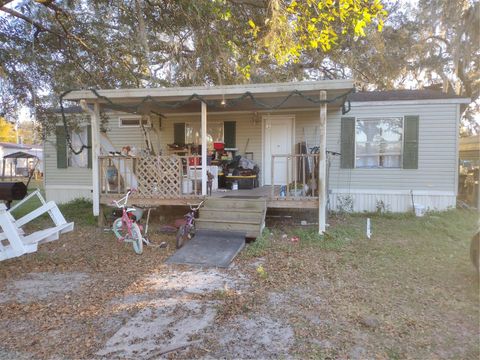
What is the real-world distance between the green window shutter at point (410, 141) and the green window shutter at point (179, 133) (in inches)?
227

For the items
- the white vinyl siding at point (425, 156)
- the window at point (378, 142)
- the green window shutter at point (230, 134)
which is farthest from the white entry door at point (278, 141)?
the window at point (378, 142)

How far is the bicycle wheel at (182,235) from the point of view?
5.89 meters

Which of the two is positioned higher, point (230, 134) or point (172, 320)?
point (230, 134)

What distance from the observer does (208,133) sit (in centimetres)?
998

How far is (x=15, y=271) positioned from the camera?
16.0 feet

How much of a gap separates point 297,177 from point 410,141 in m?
2.89

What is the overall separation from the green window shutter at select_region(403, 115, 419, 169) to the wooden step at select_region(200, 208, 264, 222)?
15.1 feet

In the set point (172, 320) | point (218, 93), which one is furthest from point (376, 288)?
point (218, 93)

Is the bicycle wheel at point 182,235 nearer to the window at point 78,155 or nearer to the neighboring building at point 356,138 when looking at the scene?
the neighboring building at point 356,138

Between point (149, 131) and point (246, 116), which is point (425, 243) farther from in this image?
point (149, 131)

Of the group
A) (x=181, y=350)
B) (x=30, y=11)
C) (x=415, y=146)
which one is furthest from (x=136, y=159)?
(x=415, y=146)

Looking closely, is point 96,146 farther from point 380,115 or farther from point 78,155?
point 380,115

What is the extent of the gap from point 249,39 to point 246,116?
2614mm

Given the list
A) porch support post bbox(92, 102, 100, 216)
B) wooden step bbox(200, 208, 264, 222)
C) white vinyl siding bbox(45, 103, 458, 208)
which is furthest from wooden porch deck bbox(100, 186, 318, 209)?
white vinyl siding bbox(45, 103, 458, 208)
